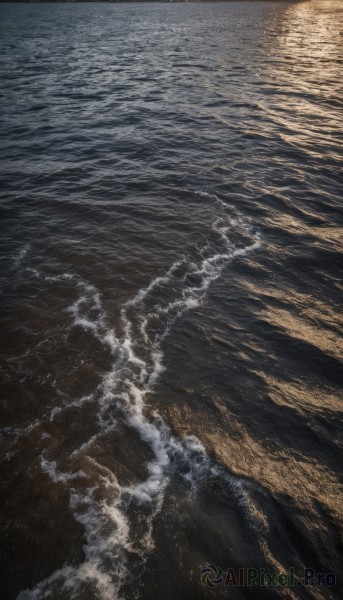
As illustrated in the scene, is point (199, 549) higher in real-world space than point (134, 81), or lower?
lower

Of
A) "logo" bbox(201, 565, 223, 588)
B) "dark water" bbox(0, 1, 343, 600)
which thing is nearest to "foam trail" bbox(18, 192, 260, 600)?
"dark water" bbox(0, 1, 343, 600)

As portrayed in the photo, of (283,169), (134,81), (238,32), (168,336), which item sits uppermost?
(238,32)

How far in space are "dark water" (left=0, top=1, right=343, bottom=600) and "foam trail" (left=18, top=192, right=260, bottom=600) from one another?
3 cm

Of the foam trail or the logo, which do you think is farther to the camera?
the foam trail

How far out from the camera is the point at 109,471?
186 inches

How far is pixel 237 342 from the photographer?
21.8ft

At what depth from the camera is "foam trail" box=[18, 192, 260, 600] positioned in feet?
12.7

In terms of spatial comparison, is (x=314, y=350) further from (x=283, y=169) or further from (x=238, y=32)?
(x=238, y=32)

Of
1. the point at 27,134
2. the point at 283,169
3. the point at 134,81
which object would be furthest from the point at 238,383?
the point at 134,81

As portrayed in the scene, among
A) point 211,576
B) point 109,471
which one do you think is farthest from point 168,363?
point 211,576

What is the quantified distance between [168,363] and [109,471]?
220 cm

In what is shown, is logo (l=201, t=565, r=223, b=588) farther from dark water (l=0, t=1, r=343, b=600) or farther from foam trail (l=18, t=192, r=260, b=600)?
foam trail (l=18, t=192, r=260, b=600)

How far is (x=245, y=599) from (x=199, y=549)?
0.68 metres

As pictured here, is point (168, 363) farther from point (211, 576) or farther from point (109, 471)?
point (211, 576)
